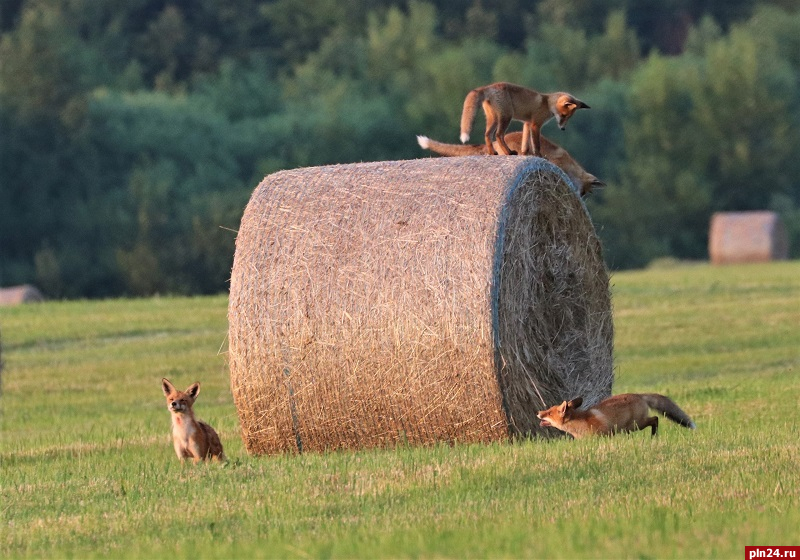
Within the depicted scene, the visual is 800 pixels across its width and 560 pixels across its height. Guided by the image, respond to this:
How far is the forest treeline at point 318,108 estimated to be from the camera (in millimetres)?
45031

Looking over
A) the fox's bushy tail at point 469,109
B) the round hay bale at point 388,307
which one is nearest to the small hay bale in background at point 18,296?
the fox's bushy tail at point 469,109

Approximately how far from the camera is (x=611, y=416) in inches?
395

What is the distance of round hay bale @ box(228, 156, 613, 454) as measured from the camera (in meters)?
9.76

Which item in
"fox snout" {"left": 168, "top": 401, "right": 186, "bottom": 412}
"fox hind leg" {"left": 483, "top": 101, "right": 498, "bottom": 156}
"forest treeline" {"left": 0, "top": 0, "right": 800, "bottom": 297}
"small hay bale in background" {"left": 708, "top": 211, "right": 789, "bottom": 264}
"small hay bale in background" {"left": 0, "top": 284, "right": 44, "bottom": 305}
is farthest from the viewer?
"forest treeline" {"left": 0, "top": 0, "right": 800, "bottom": 297}

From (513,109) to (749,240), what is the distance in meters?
28.2

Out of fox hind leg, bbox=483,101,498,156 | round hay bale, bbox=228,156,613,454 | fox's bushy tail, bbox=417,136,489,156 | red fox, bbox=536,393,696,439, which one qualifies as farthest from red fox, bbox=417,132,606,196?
red fox, bbox=536,393,696,439

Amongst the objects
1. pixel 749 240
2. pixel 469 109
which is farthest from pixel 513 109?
pixel 749 240

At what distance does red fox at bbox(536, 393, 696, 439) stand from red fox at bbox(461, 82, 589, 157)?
7.16 feet

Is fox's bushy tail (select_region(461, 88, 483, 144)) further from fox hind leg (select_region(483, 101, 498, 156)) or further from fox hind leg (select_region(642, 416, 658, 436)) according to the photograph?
fox hind leg (select_region(642, 416, 658, 436))

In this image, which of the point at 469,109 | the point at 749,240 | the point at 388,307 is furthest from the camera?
the point at 749,240

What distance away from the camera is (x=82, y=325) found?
75.9ft

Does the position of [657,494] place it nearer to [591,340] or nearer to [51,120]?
[591,340]

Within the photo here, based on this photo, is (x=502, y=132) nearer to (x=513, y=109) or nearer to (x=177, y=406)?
(x=513, y=109)

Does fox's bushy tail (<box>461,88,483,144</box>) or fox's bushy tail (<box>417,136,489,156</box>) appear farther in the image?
fox's bushy tail (<box>417,136,489,156</box>)
